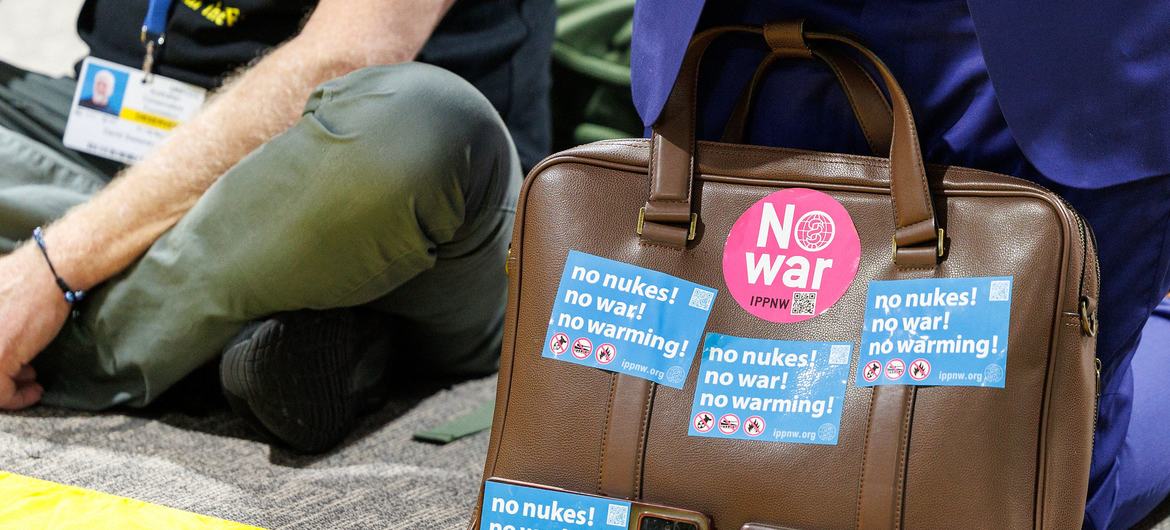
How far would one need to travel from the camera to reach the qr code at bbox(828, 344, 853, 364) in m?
0.72

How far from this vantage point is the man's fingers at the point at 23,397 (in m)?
1.09

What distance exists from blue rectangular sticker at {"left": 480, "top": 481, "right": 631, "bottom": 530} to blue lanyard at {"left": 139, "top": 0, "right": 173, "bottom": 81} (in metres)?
0.71

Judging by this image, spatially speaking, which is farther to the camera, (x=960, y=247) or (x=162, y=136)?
(x=162, y=136)

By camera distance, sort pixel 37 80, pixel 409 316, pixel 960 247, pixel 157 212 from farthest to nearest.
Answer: pixel 37 80
pixel 409 316
pixel 157 212
pixel 960 247

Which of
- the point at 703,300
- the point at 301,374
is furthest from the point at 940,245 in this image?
the point at 301,374

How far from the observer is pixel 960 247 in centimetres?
71

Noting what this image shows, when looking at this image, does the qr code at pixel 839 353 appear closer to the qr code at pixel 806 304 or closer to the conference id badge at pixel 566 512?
the qr code at pixel 806 304

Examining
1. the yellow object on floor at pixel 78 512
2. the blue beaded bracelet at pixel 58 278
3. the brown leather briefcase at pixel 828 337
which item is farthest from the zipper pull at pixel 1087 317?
the blue beaded bracelet at pixel 58 278

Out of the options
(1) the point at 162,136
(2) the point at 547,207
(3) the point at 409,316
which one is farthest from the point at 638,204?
(1) the point at 162,136

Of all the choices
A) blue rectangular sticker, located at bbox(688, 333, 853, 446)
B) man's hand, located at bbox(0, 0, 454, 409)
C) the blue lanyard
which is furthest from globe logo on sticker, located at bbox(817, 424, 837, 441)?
the blue lanyard

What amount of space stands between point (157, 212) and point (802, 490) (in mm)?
684

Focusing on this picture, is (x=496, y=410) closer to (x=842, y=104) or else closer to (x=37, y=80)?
(x=842, y=104)

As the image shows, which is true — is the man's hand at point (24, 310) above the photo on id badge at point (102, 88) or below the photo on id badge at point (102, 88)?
below

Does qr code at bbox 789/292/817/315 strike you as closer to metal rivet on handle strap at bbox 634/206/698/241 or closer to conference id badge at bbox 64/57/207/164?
metal rivet on handle strap at bbox 634/206/698/241
